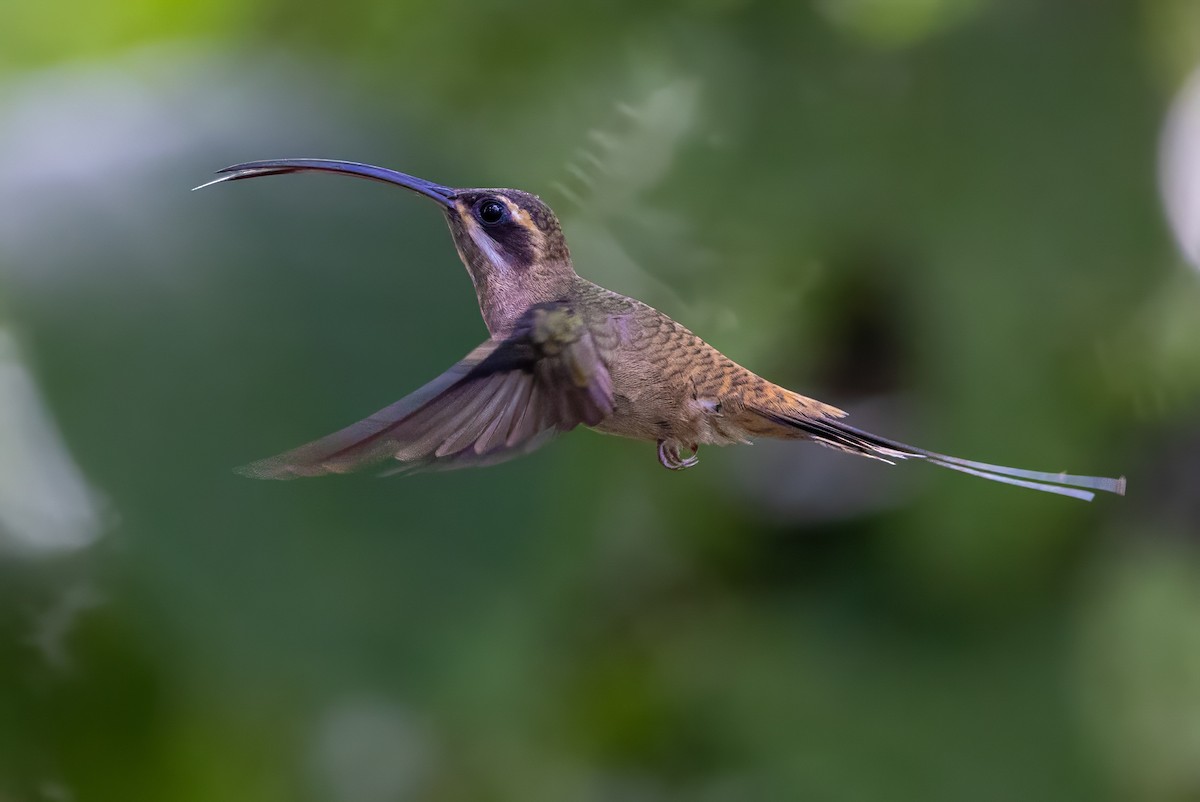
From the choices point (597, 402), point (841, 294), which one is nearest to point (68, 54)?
point (841, 294)

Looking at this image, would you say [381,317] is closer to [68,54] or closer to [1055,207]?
[68,54]

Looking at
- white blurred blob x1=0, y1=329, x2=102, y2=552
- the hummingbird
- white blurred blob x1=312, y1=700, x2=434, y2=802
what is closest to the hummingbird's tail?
the hummingbird

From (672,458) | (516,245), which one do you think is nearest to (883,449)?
(672,458)

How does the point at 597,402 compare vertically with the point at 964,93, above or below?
below

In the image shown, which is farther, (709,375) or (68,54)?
(68,54)

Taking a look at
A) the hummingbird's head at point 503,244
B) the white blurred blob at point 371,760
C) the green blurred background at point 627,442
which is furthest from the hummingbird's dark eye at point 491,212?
the white blurred blob at point 371,760

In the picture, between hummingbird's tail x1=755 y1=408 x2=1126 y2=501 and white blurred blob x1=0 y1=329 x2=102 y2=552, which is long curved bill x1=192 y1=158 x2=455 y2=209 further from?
white blurred blob x1=0 y1=329 x2=102 y2=552

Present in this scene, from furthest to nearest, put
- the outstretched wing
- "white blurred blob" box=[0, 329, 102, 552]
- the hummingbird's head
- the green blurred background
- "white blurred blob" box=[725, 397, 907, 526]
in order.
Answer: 1. "white blurred blob" box=[725, 397, 907, 526]
2. "white blurred blob" box=[0, 329, 102, 552]
3. the green blurred background
4. the hummingbird's head
5. the outstretched wing

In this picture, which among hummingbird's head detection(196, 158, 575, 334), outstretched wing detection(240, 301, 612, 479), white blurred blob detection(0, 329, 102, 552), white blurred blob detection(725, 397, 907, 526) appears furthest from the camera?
white blurred blob detection(725, 397, 907, 526)
